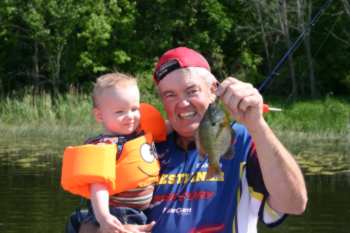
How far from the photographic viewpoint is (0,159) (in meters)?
17.0

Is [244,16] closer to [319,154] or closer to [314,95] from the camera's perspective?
[314,95]

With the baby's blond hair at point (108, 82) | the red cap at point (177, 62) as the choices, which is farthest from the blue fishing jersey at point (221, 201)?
the baby's blond hair at point (108, 82)

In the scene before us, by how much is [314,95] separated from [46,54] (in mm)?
11940

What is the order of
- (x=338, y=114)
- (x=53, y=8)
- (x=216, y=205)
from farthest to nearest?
(x=53, y=8), (x=338, y=114), (x=216, y=205)

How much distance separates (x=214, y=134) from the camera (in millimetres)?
2744

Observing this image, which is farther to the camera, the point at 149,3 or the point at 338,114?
the point at 149,3

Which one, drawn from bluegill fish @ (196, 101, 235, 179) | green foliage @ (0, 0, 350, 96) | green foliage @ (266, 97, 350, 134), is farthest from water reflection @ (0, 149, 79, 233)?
green foliage @ (0, 0, 350, 96)

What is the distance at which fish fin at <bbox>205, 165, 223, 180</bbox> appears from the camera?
2.96 metres

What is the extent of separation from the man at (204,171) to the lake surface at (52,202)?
7266 millimetres

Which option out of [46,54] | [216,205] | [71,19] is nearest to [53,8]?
[71,19]

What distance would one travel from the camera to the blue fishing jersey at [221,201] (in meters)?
3.11

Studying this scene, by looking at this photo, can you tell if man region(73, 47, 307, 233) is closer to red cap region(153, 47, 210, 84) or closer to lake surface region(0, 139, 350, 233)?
red cap region(153, 47, 210, 84)

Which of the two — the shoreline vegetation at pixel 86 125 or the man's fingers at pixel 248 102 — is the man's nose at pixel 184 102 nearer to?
the man's fingers at pixel 248 102

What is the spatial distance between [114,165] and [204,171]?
0.40m
